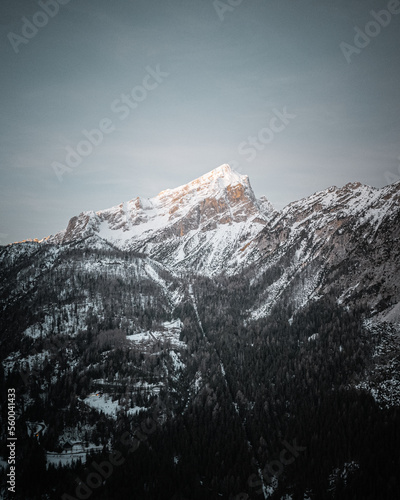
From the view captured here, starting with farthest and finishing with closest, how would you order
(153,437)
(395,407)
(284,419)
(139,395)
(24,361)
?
(24,361) < (139,395) < (284,419) < (153,437) < (395,407)

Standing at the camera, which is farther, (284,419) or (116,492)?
(284,419)

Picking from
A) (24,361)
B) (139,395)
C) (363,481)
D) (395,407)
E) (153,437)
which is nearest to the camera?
(363,481)

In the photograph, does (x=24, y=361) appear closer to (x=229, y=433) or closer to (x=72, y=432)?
(x=72, y=432)

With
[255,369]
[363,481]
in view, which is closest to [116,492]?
[363,481]

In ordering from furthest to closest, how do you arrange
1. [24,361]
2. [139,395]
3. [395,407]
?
1. [24,361]
2. [139,395]
3. [395,407]

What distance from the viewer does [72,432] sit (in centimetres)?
11844

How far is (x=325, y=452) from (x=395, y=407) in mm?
32158

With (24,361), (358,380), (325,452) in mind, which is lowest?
(325,452)

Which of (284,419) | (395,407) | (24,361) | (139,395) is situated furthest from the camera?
(24,361)

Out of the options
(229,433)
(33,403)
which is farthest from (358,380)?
(33,403)

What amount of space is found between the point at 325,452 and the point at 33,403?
118755 mm

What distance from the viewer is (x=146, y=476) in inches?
3770

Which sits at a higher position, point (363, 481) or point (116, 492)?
point (116, 492)

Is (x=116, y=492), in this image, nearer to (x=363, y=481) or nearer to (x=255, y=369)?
(x=363, y=481)
